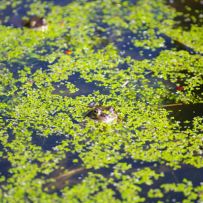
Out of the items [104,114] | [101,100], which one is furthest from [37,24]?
[104,114]

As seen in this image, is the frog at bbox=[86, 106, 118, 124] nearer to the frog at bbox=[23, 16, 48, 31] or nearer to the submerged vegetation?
the submerged vegetation

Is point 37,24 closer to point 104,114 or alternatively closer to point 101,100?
point 101,100

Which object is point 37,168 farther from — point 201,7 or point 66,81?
point 201,7

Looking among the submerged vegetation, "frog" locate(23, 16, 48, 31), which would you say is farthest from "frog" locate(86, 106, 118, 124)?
"frog" locate(23, 16, 48, 31)

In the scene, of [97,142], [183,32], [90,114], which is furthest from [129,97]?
[183,32]

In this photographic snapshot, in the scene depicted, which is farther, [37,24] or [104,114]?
[37,24]
